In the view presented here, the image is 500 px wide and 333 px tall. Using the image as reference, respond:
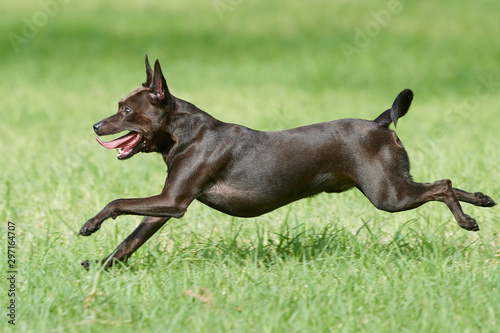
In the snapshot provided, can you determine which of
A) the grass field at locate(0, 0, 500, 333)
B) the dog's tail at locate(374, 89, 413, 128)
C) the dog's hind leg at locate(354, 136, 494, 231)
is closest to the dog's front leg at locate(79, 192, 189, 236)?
the grass field at locate(0, 0, 500, 333)

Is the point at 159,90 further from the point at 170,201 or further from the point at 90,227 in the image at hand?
the point at 90,227

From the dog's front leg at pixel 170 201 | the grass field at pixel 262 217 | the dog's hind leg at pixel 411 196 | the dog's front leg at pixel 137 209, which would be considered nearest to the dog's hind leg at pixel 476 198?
the dog's hind leg at pixel 411 196

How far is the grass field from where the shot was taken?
12.7ft

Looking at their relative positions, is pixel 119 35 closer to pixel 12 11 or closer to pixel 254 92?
pixel 12 11

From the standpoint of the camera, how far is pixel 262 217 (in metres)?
6.01

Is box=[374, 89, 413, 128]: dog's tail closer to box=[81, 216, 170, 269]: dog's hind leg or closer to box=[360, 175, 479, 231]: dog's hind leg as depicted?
box=[360, 175, 479, 231]: dog's hind leg

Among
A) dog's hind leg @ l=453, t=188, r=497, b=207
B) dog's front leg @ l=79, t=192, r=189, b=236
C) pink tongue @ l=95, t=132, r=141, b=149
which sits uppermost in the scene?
pink tongue @ l=95, t=132, r=141, b=149

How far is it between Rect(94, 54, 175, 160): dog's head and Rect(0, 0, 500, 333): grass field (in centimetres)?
74

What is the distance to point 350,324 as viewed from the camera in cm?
365

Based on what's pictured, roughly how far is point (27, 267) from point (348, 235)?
2168 mm

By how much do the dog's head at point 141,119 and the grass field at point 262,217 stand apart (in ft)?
2.43

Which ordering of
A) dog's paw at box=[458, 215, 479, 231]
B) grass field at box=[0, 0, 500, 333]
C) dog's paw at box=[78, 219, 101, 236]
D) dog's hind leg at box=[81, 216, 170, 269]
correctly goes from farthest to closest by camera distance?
dog's hind leg at box=[81, 216, 170, 269], dog's paw at box=[458, 215, 479, 231], dog's paw at box=[78, 219, 101, 236], grass field at box=[0, 0, 500, 333]

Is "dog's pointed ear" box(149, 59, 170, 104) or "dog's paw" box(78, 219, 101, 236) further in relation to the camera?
"dog's pointed ear" box(149, 59, 170, 104)

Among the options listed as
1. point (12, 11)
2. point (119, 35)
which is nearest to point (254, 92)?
point (119, 35)
